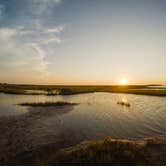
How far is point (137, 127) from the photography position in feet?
50.7

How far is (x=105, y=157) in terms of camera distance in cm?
759

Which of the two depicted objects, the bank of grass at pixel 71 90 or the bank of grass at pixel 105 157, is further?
the bank of grass at pixel 71 90

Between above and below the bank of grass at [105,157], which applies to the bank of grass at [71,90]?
above

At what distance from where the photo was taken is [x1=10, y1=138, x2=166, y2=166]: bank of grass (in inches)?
296

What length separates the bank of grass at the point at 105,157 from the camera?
753cm

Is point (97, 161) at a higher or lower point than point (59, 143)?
higher

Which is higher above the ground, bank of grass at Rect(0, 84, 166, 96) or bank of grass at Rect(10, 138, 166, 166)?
bank of grass at Rect(0, 84, 166, 96)

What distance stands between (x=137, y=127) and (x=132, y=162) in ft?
27.8

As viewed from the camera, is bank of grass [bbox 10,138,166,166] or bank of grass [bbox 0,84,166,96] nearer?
bank of grass [bbox 10,138,166,166]

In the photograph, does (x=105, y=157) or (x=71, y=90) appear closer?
(x=105, y=157)

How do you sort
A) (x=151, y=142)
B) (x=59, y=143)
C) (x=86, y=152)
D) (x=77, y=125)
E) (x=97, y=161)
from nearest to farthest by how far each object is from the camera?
(x=97, y=161)
(x=86, y=152)
(x=151, y=142)
(x=59, y=143)
(x=77, y=125)

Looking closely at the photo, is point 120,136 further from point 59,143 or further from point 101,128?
point 59,143

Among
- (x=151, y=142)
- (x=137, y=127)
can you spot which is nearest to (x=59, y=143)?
(x=151, y=142)

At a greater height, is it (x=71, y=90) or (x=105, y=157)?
(x=71, y=90)
